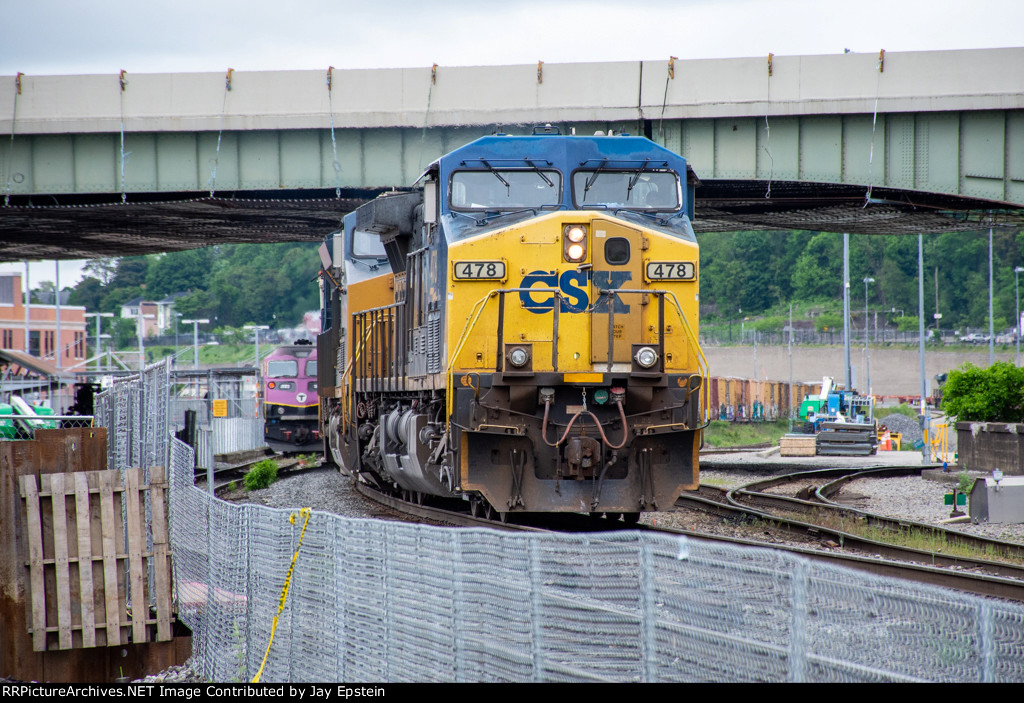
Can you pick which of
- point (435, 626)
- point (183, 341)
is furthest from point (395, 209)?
point (183, 341)

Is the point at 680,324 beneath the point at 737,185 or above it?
beneath

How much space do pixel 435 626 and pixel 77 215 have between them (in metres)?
22.1

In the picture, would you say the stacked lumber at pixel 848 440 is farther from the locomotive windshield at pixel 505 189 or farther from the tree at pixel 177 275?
A: the tree at pixel 177 275

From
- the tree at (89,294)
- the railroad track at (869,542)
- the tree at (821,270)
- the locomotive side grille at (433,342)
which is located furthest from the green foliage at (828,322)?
the tree at (89,294)

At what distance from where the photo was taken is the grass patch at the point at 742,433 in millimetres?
44469

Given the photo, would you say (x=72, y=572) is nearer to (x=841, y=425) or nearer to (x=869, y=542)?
(x=869, y=542)

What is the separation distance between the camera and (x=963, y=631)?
3.85m

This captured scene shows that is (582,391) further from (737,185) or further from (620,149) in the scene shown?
(737,185)

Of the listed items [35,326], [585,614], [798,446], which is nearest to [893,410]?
[798,446]

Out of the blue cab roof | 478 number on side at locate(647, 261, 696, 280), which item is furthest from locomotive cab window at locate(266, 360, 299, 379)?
478 number on side at locate(647, 261, 696, 280)

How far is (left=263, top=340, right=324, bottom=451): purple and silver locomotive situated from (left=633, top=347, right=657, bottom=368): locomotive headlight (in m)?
19.8

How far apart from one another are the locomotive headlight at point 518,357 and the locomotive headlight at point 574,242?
1.10m

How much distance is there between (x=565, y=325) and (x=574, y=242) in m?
0.87

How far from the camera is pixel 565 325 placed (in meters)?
10.5
